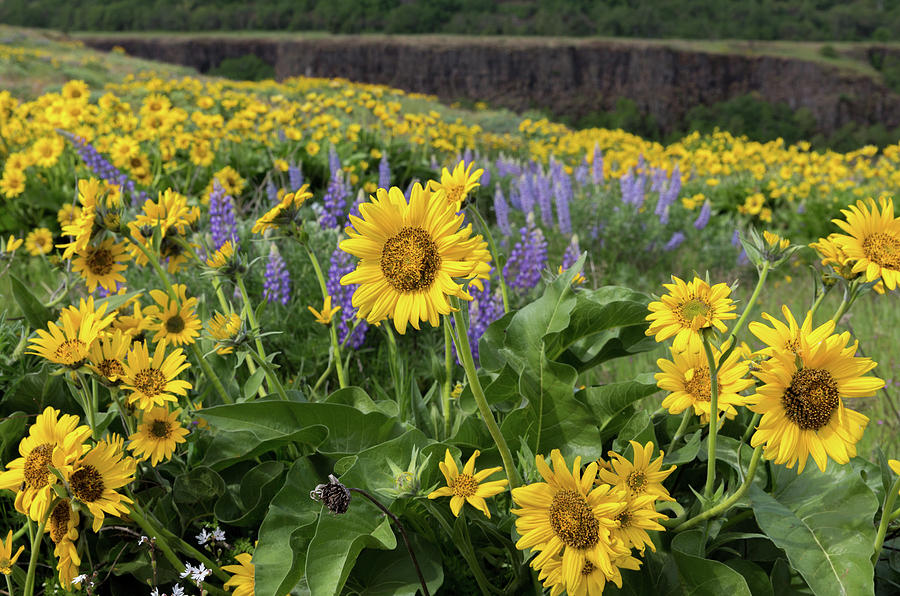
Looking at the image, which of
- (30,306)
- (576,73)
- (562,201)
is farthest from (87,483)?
(576,73)

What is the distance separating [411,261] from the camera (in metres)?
0.97

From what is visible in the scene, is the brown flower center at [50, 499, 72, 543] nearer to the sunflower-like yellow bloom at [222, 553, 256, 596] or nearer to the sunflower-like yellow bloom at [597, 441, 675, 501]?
the sunflower-like yellow bloom at [222, 553, 256, 596]

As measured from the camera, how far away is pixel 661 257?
4754 mm

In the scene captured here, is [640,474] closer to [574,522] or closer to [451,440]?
[574,522]

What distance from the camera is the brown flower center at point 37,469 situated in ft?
3.62

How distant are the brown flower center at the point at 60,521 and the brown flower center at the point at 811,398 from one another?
1.25m

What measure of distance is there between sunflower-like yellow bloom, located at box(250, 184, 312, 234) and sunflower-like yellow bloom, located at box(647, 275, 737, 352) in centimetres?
80

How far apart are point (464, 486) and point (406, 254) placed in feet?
1.40

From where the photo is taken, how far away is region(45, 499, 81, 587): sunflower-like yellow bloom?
3.94ft

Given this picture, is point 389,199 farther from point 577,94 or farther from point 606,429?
point 577,94

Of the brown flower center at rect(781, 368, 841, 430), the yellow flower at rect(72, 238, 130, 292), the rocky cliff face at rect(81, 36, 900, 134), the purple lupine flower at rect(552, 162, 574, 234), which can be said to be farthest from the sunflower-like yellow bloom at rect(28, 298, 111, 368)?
the rocky cliff face at rect(81, 36, 900, 134)

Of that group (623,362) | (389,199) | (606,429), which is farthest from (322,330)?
(389,199)

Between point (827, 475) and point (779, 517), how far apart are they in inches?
7.5

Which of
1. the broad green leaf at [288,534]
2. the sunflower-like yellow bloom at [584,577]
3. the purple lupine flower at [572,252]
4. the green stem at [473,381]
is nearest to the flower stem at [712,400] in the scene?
the sunflower-like yellow bloom at [584,577]
